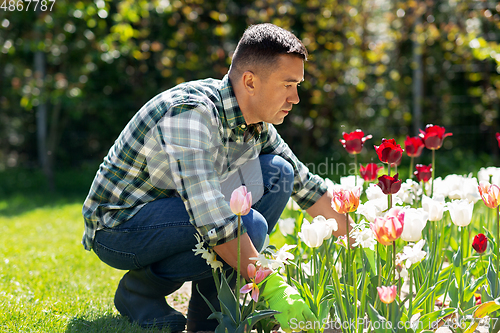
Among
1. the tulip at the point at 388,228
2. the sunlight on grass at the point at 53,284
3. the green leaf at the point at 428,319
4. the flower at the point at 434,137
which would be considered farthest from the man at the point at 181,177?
the flower at the point at 434,137

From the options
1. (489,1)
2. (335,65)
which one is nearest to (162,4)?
(335,65)

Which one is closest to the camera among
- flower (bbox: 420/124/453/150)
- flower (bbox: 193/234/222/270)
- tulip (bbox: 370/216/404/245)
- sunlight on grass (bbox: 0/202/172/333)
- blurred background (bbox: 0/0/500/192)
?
tulip (bbox: 370/216/404/245)

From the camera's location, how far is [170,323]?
1.59 metres

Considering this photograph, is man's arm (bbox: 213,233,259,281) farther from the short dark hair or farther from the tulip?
the short dark hair

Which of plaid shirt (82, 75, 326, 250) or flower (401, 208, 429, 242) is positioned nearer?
flower (401, 208, 429, 242)

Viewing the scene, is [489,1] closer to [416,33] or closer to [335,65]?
[416,33]

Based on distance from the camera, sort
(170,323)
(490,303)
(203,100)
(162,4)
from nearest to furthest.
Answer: (490,303) < (203,100) < (170,323) < (162,4)

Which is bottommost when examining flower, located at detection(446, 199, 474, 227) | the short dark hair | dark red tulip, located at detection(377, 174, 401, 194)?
flower, located at detection(446, 199, 474, 227)

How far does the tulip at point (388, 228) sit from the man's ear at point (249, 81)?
2.13 ft

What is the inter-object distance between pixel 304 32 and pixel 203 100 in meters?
3.98

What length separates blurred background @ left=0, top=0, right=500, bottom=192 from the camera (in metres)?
4.86

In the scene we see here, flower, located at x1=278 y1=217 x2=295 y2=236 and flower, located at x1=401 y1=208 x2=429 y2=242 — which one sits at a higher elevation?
flower, located at x1=401 y1=208 x2=429 y2=242

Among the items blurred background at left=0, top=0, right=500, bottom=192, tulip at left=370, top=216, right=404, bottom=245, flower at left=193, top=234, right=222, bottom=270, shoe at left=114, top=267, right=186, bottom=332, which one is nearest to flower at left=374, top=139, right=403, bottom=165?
tulip at left=370, top=216, right=404, bottom=245

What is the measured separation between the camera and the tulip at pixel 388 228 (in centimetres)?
112
